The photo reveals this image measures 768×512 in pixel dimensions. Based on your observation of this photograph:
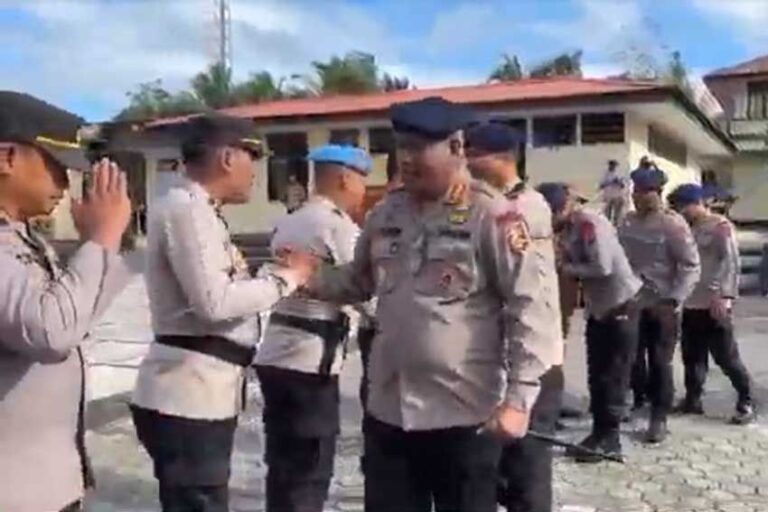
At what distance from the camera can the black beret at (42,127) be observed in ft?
8.23

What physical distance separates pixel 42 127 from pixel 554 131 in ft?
82.4

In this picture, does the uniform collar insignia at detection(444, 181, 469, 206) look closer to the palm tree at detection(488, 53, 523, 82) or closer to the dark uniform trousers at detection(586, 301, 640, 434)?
the dark uniform trousers at detection(586, 301, 640, 434)

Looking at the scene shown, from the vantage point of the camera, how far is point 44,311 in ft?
7.90

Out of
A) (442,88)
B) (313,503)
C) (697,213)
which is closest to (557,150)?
(442,88)

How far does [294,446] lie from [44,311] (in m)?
2.57

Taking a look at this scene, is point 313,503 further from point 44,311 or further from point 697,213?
point 697,213

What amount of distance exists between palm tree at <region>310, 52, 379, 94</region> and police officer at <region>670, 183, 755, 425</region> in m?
46.6

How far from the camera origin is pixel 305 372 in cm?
483

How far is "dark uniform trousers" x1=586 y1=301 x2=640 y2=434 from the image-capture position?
740 cm

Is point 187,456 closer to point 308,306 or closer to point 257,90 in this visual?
point 308,306

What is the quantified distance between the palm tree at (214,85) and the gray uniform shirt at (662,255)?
53.1m

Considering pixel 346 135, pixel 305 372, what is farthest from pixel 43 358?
pixel 346 135

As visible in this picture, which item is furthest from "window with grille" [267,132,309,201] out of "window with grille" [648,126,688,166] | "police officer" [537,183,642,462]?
"police officer" [537,183,642,462]

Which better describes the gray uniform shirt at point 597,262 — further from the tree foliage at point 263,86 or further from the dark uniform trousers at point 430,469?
the tree foliage at point 263,86
